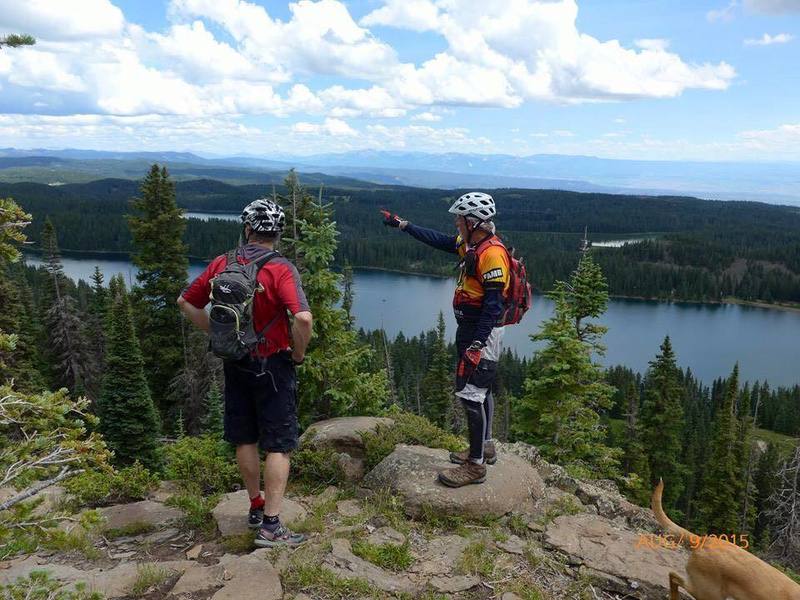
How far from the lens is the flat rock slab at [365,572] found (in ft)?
15.3

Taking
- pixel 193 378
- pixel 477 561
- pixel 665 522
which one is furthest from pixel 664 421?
pixel 477 561

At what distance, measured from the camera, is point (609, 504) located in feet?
23.2

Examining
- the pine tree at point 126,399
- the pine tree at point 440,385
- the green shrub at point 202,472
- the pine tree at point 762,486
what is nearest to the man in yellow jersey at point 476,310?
the green shrub at point 202,472

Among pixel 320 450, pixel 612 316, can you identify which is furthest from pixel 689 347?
pixel 320 450

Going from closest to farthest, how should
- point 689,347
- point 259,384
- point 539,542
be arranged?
1. point 259,384
2. point 539,542
3. point 689,347

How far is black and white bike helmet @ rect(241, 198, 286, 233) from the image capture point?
4781 millimetres

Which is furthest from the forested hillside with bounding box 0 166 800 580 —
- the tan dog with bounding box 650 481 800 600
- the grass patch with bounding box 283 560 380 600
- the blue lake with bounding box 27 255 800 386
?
the blue lake with bounding box 27 255 800 386

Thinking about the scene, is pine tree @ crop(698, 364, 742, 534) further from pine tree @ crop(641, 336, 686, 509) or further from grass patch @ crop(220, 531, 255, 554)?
grass patch @ crop(220, 531, 255, 554)

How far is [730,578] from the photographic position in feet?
13.8

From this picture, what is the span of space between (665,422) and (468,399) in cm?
3678

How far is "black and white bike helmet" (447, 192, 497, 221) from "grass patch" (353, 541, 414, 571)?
329 centimetres

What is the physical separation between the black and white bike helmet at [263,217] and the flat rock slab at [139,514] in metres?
3.39

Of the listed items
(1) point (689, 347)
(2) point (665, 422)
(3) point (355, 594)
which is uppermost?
(3) point (355, 594)

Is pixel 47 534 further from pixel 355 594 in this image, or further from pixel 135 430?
pixel 135 430
